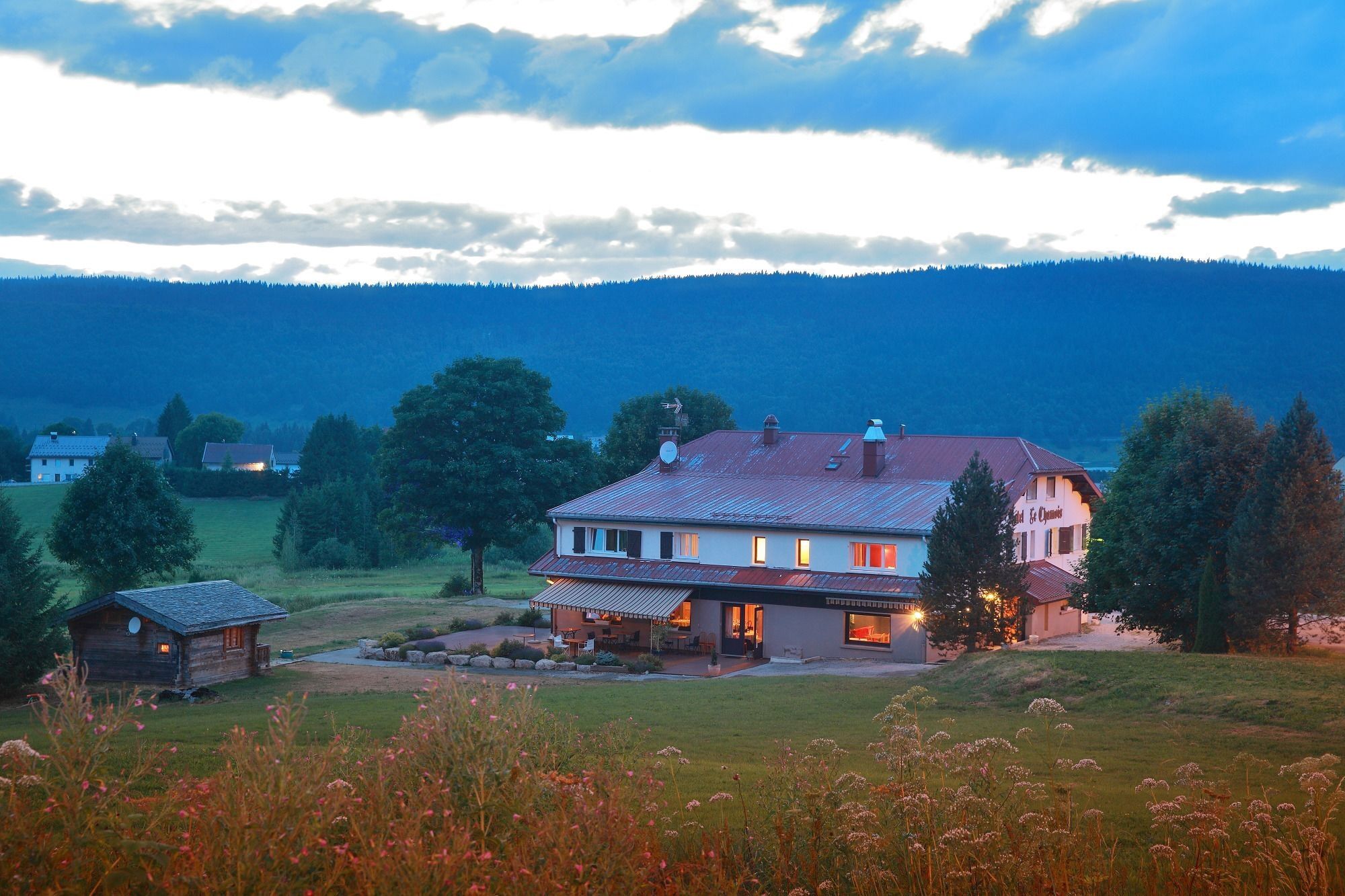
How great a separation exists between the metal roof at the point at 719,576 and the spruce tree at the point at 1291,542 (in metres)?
10.7

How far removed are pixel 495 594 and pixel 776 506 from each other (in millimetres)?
22345

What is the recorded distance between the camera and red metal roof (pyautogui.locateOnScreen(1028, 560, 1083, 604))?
41.4 m

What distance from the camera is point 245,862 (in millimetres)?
6297

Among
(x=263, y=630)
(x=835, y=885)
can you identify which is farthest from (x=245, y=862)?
(x=263, y=630)

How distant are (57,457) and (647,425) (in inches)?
4583

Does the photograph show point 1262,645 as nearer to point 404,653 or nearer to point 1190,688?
point 1190,688

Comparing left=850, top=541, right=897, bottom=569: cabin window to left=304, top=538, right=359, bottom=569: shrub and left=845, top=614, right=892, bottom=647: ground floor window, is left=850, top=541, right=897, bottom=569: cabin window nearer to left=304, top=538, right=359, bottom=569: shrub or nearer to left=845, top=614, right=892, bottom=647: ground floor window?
left=845, top=614, right=892, bottom=647: ground floor window

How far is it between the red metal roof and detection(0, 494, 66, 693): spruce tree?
3052 centimetres

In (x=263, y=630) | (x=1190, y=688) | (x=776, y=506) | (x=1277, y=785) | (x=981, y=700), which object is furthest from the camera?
Answer: (x=263, y=630)

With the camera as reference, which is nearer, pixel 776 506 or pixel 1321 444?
pixel 1321 444

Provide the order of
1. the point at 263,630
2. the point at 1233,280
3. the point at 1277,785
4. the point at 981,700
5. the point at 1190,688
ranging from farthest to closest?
the point at 1233,280, the point at 263,630, the point at 981,700, the point at 1190,688, the point at 1277,785

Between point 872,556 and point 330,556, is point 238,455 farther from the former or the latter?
point 872,556

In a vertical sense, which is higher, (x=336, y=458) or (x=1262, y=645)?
(x=336, y=458)

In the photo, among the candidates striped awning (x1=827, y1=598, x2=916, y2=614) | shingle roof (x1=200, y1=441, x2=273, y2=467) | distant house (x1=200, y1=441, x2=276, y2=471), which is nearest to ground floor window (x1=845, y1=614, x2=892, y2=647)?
striped awning (x1=827, y1=598, x2=916, y2=614)
